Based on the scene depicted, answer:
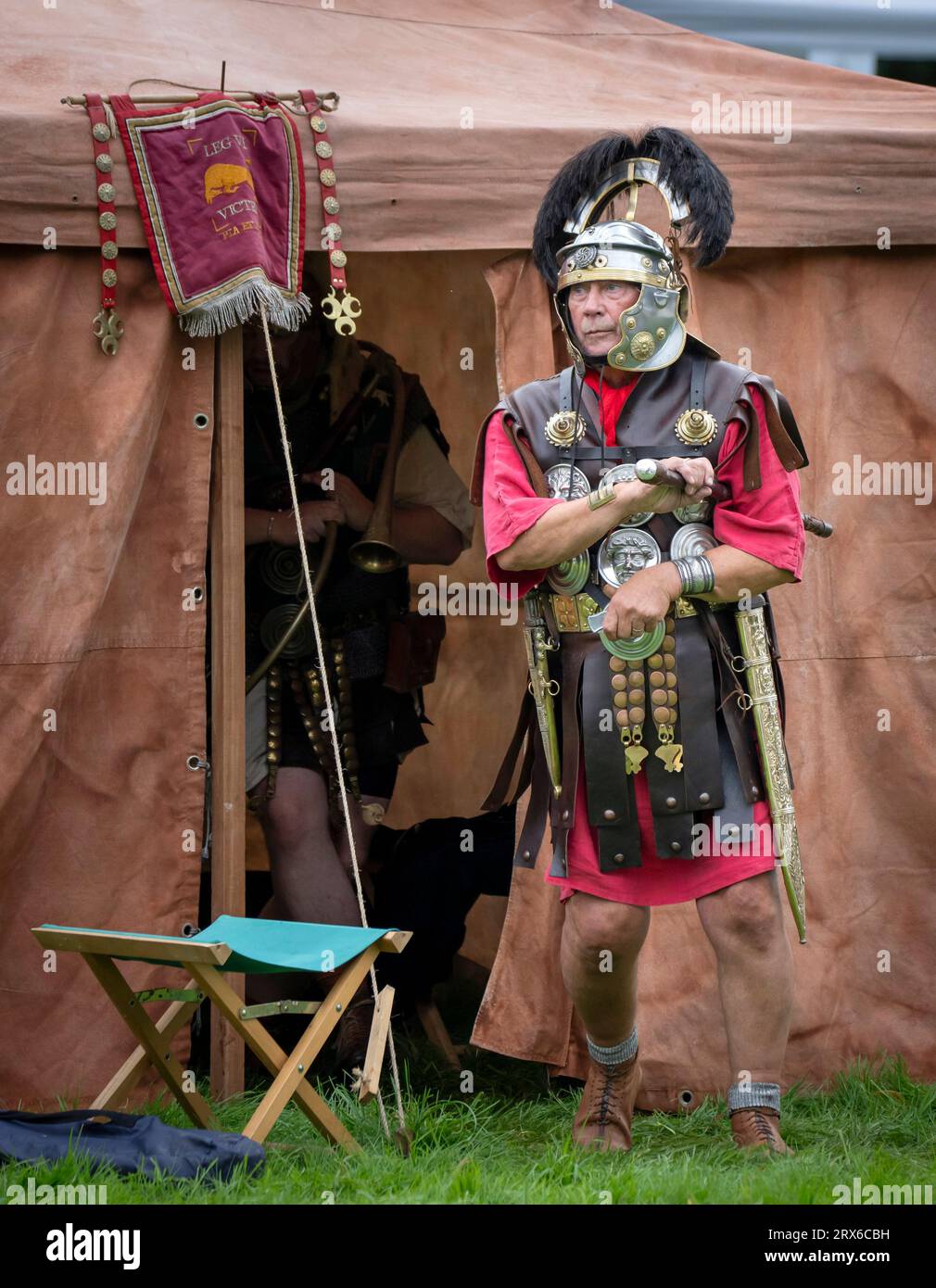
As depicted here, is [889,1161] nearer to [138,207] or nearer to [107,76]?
[138,207]

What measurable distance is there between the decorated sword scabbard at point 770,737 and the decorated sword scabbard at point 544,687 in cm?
41

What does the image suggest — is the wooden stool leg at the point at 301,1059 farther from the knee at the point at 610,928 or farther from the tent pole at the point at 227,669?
the tent pole at the point at 227,669

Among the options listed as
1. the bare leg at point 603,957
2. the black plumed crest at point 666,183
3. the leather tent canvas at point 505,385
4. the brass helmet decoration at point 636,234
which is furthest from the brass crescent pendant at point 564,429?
the bare leg at point 603,957

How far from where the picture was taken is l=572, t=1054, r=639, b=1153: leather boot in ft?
12.5

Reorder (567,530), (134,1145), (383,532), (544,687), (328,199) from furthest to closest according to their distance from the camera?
(383,532) < (328,199) < (544,687) < (567,530) < (134,1145)

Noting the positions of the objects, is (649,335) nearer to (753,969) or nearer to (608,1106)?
(753,969)

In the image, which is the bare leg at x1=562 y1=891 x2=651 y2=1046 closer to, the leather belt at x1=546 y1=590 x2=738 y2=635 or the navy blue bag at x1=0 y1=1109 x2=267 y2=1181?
the leather belt at x1=546 y1=590 x2=738 y2=635

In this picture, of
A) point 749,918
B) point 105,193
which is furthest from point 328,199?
point 749,918

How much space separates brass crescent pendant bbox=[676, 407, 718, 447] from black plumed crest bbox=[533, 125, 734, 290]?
0.42m

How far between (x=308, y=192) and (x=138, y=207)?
0.42 meters

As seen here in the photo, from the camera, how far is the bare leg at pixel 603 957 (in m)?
3.69

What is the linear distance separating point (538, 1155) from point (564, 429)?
1.58 m

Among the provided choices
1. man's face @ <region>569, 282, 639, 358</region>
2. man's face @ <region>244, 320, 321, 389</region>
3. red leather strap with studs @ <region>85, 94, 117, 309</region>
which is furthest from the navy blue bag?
man's face @ <region>244, 320, 321, 389</region>

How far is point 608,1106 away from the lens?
12.5 ft
